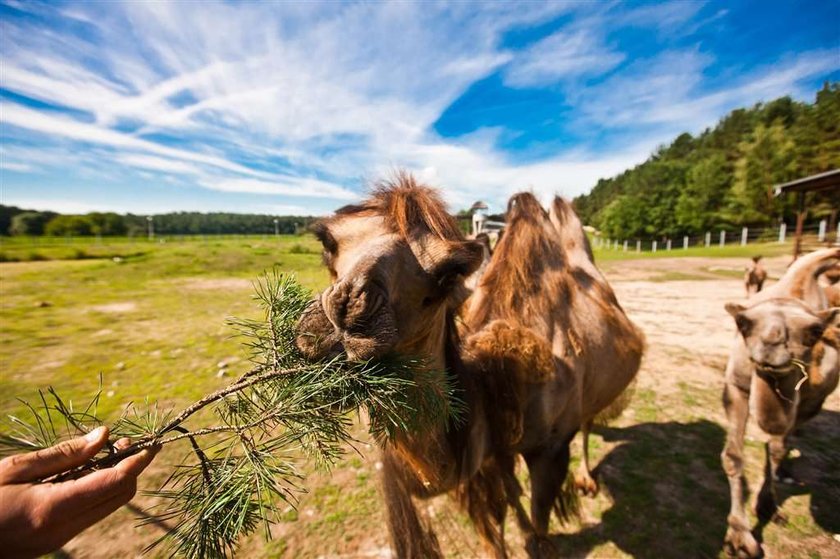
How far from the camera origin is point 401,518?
2.11 metres

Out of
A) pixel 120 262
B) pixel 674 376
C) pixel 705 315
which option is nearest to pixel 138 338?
pixel 674 376

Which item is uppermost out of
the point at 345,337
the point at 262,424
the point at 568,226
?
the point at 568,226

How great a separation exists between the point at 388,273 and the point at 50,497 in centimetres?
101

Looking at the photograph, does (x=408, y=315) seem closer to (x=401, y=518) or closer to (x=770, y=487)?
(x=401, y=518)

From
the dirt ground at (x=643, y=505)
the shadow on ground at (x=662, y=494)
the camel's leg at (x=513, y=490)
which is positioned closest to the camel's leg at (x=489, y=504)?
the camel's leg at (x=513, y=490)

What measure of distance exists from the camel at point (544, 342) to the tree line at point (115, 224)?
166ft

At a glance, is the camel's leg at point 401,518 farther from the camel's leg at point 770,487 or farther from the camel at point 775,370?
the camel's leg at point 770,487

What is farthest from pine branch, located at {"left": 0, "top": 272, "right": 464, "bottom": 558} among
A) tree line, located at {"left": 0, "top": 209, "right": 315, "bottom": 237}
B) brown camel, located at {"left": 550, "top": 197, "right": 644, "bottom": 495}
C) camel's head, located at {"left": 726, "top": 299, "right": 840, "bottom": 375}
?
tree line, located at {"left": 0, "top": 209, "right": 315, "bottom": 237}

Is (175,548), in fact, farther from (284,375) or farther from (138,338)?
(138,338)

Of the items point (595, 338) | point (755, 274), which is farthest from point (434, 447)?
point (755, 274)

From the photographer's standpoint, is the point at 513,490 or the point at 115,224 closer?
the point at 513,490

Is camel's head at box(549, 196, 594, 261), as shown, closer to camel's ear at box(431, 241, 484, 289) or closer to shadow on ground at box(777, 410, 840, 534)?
camel's ear at box(431, 241, 484, 289)

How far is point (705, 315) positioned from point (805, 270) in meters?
7.70

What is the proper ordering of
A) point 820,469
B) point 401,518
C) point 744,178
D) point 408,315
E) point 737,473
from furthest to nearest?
1. point 744,178
2. point 820,469
3. point 737,473
4. point 401,518
5. point 408,315
